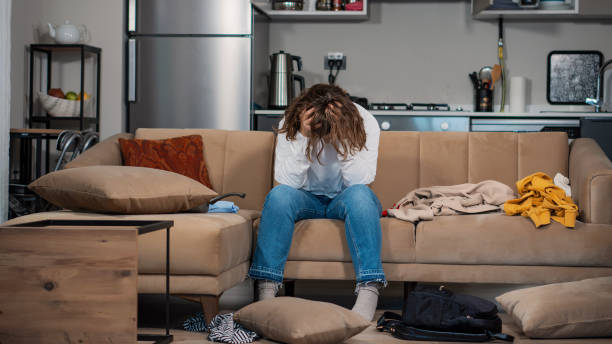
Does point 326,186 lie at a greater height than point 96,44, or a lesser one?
lesser

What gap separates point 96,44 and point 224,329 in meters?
3.21

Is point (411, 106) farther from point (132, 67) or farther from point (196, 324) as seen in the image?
point (196, 324)

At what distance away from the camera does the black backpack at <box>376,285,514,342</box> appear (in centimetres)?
221

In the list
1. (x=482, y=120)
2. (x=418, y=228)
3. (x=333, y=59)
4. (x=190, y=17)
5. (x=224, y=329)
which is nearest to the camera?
(x=224, y=329)

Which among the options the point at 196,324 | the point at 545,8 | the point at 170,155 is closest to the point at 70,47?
the point at 170,155

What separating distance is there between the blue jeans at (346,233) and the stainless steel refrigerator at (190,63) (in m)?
2.13

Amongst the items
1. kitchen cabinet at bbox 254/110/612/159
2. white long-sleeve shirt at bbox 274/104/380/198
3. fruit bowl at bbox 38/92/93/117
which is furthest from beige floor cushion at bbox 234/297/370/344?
fruit bowl at bbox 38/92/93/117

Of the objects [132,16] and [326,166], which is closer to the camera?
[326,166]

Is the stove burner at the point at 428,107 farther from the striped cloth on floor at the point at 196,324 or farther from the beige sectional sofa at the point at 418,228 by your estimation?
the striped cloth on floor at the point at 196,324

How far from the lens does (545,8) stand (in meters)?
4.90

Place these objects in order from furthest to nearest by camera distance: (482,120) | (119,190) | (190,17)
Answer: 1. (190,17)
2. (482,120)
3. (119,190)

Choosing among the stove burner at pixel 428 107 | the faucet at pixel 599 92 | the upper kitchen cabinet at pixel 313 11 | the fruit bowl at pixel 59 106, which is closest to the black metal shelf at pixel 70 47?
the fruit bowl at pixel 59 106

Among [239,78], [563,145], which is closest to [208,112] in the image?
[239,78]

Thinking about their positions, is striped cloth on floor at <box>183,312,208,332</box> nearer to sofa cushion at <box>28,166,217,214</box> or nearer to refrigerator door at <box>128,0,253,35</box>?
sofa cushion at <box>28,166,217,214</box>
